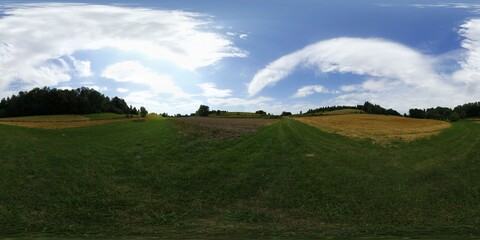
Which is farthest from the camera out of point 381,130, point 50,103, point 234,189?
point 50,103

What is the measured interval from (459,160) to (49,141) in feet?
106

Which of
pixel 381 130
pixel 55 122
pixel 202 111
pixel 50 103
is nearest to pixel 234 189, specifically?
pixel 381 130

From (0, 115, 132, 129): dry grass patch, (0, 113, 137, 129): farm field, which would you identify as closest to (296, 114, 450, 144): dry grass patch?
(0, 115, 132, 129): dry grass patch

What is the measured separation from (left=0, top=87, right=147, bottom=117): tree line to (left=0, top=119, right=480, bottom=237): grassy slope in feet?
195

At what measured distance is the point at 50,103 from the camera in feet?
286

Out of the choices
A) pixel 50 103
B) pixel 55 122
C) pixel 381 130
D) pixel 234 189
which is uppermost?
pixel 50 103

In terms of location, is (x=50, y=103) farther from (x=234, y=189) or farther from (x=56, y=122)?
(x=234, y=189)

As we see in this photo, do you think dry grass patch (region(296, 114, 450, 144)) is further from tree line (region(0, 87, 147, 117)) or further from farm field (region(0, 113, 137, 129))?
tree line (region(0, 87, 147, 117))

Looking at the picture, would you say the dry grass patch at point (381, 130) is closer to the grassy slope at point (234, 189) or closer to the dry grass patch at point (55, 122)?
the grassy slope at point (234, 189)

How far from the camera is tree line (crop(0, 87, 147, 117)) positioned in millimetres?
87125

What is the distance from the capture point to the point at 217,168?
78.6ft

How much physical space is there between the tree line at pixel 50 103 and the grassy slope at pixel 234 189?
59550 mm

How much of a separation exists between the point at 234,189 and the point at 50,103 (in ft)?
261

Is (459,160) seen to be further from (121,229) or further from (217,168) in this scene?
(121,229)
